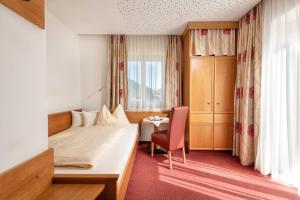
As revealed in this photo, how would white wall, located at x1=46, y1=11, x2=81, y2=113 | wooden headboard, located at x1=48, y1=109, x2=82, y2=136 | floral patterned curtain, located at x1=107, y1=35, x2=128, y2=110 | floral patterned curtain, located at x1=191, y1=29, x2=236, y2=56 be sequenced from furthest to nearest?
floral patterned curtain, located at x1=107, y1=35, x2=128, y2=110 < floral patterned curtain, located at x1=191, y1=29, x2=236, y2=56 < white wall, located at x1=46, y1=11, x2=81, y2=113 < wooden headboard, located at x1=48, y1=109, x2=82, y2=136

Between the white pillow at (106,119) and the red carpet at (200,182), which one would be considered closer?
the red carpet at (200,182)

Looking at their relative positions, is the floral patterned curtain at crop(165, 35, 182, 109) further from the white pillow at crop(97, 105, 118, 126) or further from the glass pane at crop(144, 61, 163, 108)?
the white pillow at crop(97, 105, 118, 126)

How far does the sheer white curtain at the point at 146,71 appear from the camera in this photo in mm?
4234

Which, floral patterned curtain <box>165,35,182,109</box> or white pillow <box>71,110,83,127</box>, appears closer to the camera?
white pillow <box>71,110,83,127</box>

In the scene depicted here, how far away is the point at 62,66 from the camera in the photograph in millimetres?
3469

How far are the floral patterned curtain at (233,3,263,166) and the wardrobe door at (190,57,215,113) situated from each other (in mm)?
505

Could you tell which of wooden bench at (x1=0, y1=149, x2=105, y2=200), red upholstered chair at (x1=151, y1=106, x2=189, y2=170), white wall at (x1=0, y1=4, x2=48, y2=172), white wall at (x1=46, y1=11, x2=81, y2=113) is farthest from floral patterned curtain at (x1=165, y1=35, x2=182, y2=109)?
white wall at (x1=0, y1=4, x2=48, y2=172)

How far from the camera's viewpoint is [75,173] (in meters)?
1.57

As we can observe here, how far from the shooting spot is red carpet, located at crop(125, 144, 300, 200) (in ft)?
6.89

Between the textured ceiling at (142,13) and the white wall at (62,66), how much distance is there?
21cm

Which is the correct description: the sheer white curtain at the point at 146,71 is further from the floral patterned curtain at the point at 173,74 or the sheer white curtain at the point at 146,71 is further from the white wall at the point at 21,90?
the white wall at the point at 21,90

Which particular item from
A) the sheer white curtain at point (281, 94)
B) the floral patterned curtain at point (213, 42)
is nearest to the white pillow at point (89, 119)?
the floral patterned curtain at point (213, 42)

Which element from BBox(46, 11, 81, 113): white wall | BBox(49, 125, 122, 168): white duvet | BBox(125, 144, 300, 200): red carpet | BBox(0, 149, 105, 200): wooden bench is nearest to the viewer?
BBox(0, 149, 105, 200): wooden bench

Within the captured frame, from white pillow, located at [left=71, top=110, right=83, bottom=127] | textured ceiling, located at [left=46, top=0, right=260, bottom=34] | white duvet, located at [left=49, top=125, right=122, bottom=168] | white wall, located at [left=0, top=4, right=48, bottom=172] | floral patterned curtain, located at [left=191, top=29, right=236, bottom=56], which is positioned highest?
textured ceiling, located at [left=46, top=0, right=260, bottom=34]
